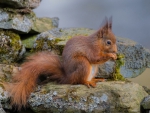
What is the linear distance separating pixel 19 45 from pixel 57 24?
3.10 ft

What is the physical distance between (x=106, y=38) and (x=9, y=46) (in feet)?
3.06

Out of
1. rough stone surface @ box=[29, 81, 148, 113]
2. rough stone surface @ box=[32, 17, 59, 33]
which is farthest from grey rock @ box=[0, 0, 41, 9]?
rough stone surface @ box=[29, 81, 148, 113]

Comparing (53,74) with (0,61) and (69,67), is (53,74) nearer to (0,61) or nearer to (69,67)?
(69,67)

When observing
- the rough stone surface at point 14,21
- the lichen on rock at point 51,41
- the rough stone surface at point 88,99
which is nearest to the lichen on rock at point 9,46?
the rough stone surface at point 14,21

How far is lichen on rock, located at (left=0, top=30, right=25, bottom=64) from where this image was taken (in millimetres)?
3465

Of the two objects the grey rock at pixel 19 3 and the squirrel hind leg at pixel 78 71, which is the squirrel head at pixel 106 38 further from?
the grey rock at pixel 19 3

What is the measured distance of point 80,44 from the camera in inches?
123

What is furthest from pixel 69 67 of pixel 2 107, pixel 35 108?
pixel 2 107

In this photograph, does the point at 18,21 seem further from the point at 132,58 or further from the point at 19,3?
the point at 132,58

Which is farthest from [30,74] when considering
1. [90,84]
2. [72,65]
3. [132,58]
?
[132,58]

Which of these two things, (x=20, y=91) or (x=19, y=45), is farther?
(x=19, y=45)

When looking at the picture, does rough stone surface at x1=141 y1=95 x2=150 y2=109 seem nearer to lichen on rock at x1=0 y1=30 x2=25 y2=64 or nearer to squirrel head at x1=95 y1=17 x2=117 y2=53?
squirrel head at x1=95 y1=17 x2=117 y2=53

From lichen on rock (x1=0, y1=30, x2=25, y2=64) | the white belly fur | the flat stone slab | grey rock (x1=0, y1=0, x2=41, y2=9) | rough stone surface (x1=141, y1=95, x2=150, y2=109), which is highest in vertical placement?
grey rock (x1=0, y1=0, x2=41, y2=9)

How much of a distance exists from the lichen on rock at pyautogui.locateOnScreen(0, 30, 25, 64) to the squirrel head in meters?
0.81
